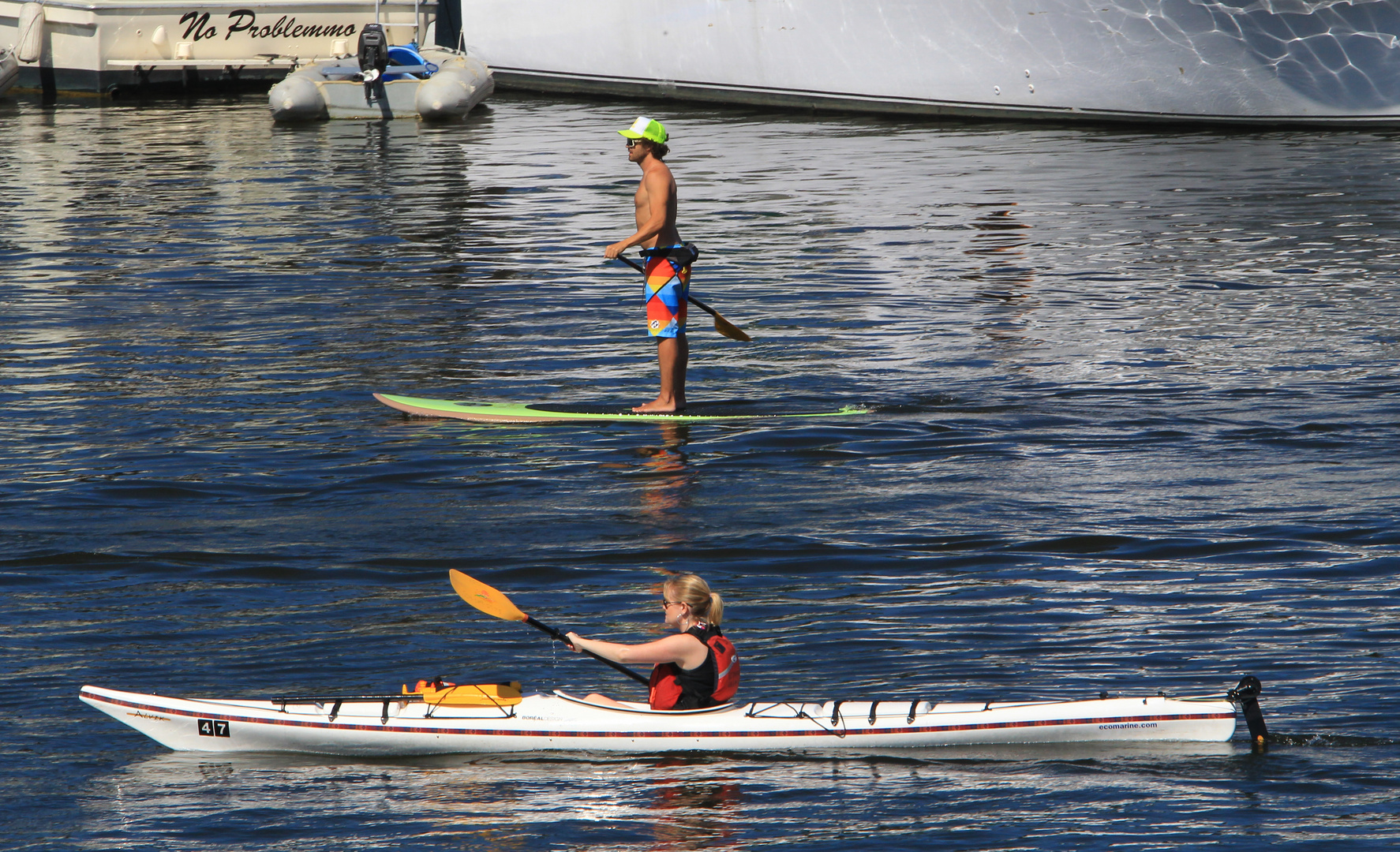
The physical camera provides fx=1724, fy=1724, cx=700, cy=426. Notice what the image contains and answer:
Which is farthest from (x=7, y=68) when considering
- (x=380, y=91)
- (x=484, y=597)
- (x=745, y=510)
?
(x=484, y=597)

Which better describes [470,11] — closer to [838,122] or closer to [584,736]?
[838,122]

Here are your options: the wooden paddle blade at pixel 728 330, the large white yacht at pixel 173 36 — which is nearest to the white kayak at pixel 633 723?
the wooden paddle blade at pixel 728 330

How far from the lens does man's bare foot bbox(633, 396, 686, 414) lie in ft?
35.6

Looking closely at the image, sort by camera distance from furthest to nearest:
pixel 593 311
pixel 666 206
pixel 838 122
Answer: pixel 838 122, pixel 593 311, pixel 666 206

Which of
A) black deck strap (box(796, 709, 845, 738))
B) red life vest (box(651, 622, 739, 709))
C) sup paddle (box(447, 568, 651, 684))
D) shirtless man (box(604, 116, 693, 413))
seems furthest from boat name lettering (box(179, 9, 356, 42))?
black deck strap (box(796, 709, 845, 738))

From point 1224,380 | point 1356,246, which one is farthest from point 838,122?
point 1224,380

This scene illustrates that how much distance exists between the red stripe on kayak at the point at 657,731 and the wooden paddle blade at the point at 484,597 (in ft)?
1.84

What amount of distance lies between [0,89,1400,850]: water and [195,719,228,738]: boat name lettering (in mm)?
124

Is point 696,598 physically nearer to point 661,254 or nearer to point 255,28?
point 661,254

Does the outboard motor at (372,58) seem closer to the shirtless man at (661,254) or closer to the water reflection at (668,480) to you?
the shirtless man at (661,254)

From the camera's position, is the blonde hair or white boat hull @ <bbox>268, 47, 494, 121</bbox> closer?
the blonde hair

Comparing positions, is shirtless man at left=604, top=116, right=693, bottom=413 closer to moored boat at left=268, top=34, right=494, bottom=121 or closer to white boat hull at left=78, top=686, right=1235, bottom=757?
white boat hull at left=78, top=686, right=1235, bottom=757

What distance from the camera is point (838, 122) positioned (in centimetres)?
3095

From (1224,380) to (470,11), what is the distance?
27472 mm
